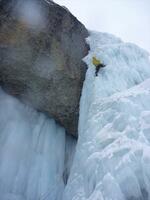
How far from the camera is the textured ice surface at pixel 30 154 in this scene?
22.1 ft

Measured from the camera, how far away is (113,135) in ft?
17.8

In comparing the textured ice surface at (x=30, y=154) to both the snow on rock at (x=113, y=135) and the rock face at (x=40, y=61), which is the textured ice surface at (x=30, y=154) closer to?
the rock face at (x=40, y=61)

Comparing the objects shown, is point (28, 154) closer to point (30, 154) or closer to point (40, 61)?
point (30, 154)

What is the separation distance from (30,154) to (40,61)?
2.45 metres

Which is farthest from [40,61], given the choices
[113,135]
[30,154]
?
[113,135]

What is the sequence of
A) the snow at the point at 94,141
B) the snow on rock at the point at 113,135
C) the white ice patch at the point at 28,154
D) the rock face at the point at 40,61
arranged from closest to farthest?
the snow on rock at the point at 113,135 < the snow at the point at 94,141 < the white ice patch at the point at 28,154 < the rock face at the point at 40,61

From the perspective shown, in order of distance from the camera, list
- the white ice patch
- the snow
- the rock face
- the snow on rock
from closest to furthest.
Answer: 1. the snow on rock
2. the snow
3. the white ice patch
4. the rock face

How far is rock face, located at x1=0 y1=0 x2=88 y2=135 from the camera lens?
7383mm

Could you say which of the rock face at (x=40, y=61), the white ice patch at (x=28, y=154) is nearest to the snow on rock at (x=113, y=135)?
the rock face at (x=40, y=61)

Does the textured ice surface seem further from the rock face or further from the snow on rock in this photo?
the snow on rock

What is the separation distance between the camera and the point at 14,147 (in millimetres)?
7363

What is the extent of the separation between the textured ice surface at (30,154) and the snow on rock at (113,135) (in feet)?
3.97

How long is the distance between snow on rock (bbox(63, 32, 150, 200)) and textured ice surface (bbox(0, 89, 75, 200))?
1211mm

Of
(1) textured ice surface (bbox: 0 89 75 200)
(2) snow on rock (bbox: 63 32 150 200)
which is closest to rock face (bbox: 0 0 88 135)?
(1) textured ice surface (bbox: 0 89 75 200)
